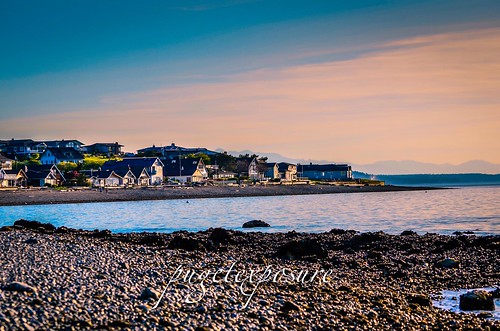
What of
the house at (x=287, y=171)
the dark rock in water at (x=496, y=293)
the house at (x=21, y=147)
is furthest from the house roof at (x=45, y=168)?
the dark rock in water at (x=496, y=293)

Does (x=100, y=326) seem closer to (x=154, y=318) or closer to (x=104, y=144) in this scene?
(x=154, y=318)

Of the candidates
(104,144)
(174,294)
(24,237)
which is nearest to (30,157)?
(104,144)

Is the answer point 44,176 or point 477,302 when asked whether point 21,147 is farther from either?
point 477,302

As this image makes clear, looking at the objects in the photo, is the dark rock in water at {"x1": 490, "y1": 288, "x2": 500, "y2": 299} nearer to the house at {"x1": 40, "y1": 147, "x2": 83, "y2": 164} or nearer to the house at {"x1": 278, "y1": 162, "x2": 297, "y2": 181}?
the house at {"x1": 40, "y1": 147, "x2": 83, "y2": 164}

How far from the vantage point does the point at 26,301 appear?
39.3ft

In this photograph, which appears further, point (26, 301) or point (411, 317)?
point (411, 317)

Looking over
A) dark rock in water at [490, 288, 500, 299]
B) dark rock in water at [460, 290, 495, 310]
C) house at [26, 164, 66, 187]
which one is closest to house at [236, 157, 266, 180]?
house at [26, 164, 66, 187]

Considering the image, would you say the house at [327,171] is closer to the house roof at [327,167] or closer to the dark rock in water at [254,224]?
the house roof at [327,167]

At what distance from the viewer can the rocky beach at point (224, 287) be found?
11.9 meters

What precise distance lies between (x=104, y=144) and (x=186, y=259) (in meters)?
169

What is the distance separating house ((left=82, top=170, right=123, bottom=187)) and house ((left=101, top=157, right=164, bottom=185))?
5154 millimetres

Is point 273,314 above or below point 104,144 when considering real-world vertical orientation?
below

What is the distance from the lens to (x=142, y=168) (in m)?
127

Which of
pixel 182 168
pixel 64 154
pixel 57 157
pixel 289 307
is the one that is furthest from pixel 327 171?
Answer: pixel 289 307
